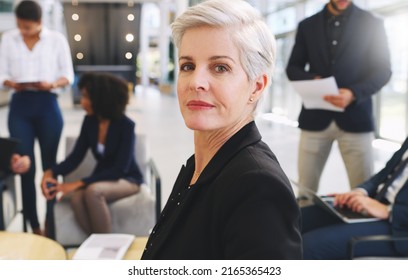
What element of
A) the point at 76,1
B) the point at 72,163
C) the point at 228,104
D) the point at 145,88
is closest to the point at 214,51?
the point at 228,104

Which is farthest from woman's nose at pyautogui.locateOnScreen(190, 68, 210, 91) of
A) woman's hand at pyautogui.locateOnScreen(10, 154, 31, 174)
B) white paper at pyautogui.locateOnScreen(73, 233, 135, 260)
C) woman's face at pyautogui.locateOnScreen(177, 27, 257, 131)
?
woman's hand at pyautogui.locateOnScreen(10, 154, 31, 174)

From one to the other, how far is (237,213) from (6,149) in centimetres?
211

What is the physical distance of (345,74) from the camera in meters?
2.27

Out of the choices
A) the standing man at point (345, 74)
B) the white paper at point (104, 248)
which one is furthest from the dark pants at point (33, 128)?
the standing man at point (345, 74)

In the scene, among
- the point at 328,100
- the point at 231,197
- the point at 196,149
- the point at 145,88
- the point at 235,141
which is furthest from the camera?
the point at 145,88

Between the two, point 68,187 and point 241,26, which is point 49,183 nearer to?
point 68,187

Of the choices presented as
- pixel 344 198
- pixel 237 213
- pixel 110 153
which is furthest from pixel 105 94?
pixel 237 213

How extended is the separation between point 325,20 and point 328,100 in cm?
39

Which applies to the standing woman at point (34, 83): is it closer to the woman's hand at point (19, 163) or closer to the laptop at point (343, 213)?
the woman's hand at point (19, 163)

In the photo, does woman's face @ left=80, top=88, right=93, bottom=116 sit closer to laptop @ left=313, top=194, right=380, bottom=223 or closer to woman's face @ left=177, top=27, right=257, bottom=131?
laptop @ left=313, top=194, right=380, bottom=223

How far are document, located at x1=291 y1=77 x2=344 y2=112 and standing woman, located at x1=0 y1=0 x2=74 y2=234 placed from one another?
1452mm

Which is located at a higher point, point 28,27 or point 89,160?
point 28,27

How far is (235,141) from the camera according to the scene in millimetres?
836
